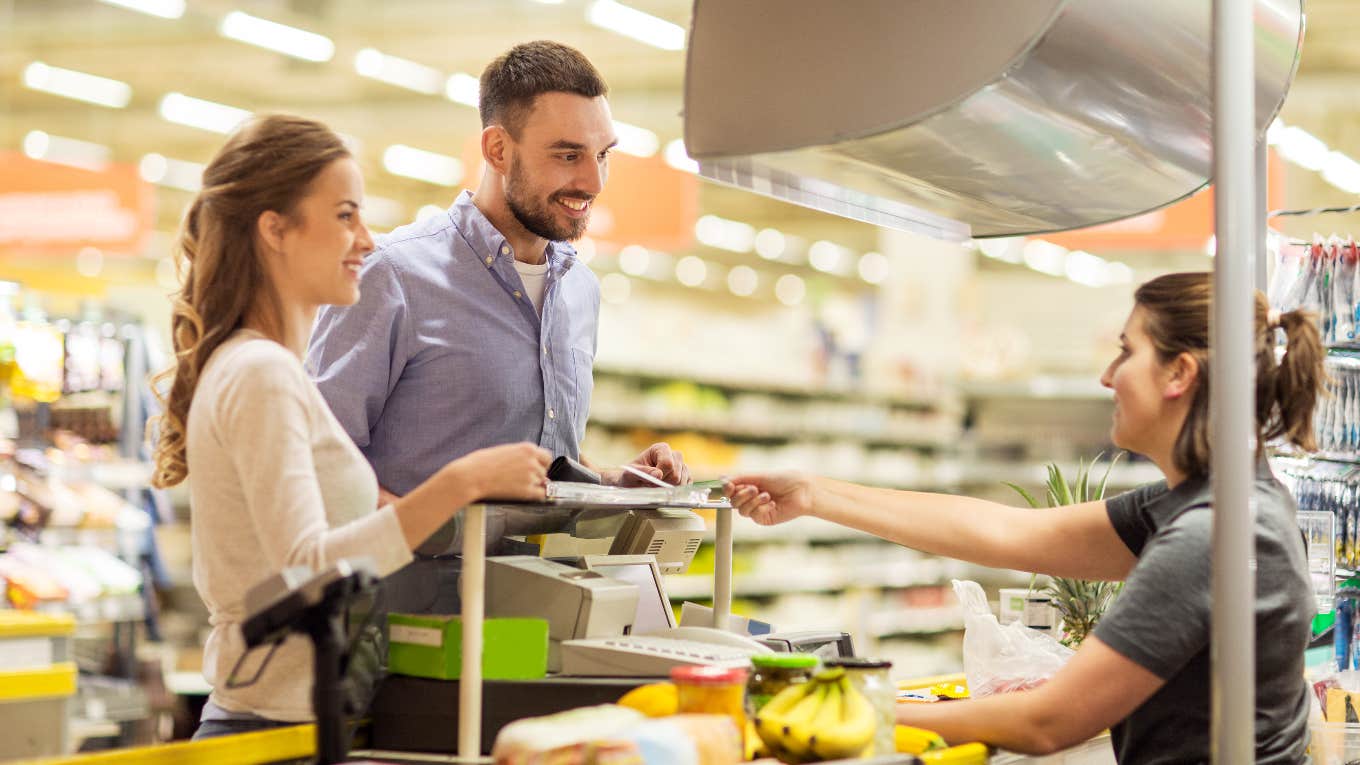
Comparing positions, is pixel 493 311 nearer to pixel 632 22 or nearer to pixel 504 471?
pixel 504 471

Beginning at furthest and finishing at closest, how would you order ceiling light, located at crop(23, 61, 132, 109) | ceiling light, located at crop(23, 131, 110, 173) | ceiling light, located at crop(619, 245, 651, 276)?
ceiling light, located at crop(619, 245, 651, 276), ceiling light, located at crop(23, 131, 110, 173), ceiling light, located at crop(23, 61, 132, 109)

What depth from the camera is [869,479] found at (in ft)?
34.7

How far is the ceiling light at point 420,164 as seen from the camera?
14.8 m

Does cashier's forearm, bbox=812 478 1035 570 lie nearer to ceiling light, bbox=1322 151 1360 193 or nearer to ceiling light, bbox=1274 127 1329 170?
ceiling light, bbox=1274 127 1329 170

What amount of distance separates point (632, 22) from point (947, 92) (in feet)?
23.8

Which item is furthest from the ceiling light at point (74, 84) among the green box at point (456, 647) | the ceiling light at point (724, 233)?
the green box at point (456, 647)

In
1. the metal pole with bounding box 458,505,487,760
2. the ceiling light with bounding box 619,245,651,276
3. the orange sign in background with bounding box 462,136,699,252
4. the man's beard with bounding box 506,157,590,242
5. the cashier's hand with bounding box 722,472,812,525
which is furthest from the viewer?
the ceiling light with bounding box 619,245,651,276

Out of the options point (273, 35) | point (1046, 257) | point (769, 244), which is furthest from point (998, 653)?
point (1046, 257)

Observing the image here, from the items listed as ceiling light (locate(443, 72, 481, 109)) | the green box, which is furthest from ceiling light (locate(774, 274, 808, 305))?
the green box

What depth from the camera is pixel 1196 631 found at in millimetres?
2148

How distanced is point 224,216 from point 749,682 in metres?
1.05

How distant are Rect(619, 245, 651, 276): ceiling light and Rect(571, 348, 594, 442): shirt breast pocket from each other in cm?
1415

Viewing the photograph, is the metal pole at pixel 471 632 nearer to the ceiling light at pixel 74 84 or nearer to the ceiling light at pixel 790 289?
the ceiling light at pixel 74 84

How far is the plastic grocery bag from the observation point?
8.75ft
